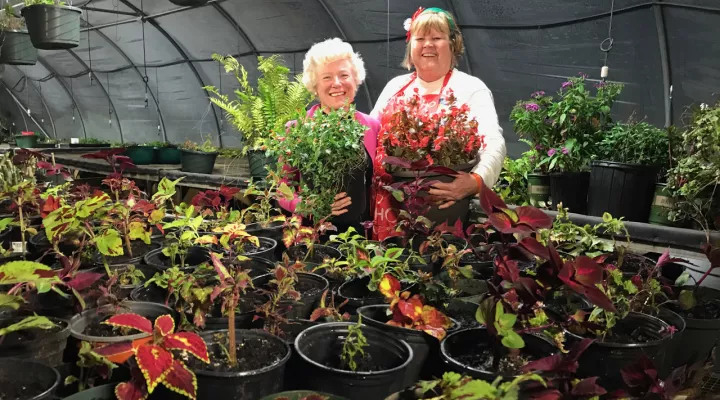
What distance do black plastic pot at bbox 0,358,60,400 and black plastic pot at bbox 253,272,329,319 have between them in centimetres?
51

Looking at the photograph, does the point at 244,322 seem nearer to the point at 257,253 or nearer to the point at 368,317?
the point at 368,317

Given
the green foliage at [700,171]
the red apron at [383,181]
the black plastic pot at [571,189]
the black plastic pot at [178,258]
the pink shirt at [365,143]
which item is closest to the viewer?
the black plastic pot at [178,258]

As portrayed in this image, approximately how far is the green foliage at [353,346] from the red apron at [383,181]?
83 cm

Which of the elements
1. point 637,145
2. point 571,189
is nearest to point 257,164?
point 571,189

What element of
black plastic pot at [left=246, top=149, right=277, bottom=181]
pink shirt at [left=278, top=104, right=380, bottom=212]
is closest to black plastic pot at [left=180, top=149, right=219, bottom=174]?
black plastic pot at [left=246, top=149, right=277, bottom=181]

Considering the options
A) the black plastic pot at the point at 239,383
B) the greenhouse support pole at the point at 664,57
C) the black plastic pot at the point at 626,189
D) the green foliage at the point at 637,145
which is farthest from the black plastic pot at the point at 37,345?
the greenhouse support pole at the point at 664,57

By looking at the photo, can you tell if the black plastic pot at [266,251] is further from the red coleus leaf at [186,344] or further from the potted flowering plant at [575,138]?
the potted flowering plant at [575,138]

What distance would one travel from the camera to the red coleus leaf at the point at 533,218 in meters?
0.84

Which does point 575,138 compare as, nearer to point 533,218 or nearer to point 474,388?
point 533,218

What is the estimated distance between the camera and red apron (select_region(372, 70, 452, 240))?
187 centimetres

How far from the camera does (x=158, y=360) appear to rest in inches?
30.7

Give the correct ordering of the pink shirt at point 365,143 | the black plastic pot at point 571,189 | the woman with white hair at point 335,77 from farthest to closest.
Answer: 1. the black plastic pot at point 571,189
2. the woman with white hair at point 335,77
3. the pink shirt at point 365,143

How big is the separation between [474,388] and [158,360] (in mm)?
499

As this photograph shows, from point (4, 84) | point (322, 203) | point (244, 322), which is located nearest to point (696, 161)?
point (322, 203)
